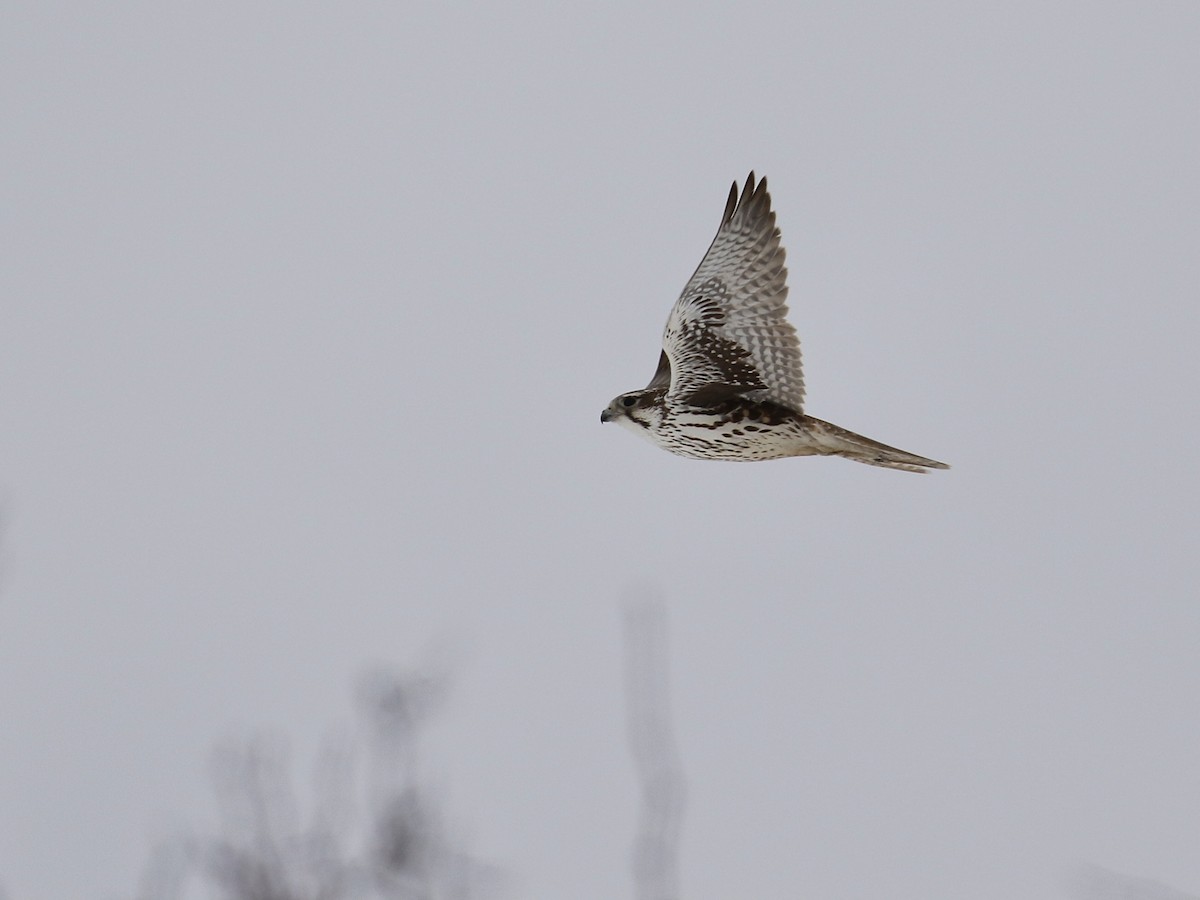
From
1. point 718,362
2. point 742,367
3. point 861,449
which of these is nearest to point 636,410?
point 718,362

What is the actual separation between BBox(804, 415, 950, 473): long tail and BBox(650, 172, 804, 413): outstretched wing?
0.70 feet

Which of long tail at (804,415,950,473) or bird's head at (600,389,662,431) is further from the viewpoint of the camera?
bird's head at (600,389,662,431)

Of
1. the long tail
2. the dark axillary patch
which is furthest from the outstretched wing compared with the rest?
the long tail

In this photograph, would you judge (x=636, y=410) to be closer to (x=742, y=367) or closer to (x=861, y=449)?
(x=742, y=367)

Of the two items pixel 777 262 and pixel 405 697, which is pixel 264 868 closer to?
pixel 405 697

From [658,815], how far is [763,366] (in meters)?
6.86

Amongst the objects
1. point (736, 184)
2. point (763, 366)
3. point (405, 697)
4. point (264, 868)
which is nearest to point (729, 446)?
point (763, 366)

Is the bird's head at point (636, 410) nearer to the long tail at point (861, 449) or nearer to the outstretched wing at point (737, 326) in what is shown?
the outstretched wing at point (737, 326)

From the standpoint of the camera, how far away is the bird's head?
Result: 9227mm

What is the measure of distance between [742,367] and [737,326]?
267mm

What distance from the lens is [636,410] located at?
31.0 feet

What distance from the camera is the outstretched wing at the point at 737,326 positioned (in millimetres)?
8773

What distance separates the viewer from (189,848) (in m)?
2.63

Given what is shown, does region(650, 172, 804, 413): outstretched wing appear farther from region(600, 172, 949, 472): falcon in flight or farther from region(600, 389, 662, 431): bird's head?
region(600, 389, 662, 431): bird's head
